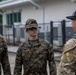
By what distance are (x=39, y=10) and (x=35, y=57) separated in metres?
18.5

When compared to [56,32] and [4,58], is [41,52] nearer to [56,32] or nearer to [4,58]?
[4,58]

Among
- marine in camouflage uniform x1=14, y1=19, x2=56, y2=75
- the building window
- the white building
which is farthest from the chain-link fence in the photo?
marine in camouflage uniform x1=14, y1=19, x2=56, y2=75

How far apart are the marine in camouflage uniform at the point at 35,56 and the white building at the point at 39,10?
12318 millimetres

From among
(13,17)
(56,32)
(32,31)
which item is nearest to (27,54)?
(32,31)

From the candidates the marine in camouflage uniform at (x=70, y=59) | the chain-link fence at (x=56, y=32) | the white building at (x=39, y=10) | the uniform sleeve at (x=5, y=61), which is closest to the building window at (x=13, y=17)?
the white building at (x=39, y=10)

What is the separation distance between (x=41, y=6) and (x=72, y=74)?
19685 mm

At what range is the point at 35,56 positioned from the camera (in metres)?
4.45

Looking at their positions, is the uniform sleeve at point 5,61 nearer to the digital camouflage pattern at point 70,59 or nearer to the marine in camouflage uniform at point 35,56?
the marine in camouflage uniform at point 35,56

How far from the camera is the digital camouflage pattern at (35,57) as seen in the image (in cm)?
442

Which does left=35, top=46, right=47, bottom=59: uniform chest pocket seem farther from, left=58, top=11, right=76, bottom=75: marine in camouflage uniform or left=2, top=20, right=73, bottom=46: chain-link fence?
left=2, top=20, right=73, bottom=46: chain-link fence

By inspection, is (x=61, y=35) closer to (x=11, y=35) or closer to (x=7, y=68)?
(x=11, y=35)

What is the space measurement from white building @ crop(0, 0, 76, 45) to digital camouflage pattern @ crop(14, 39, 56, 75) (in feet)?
40.4

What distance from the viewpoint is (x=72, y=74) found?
293 cm

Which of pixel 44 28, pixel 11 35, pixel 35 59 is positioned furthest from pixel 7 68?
pixel 11 35
